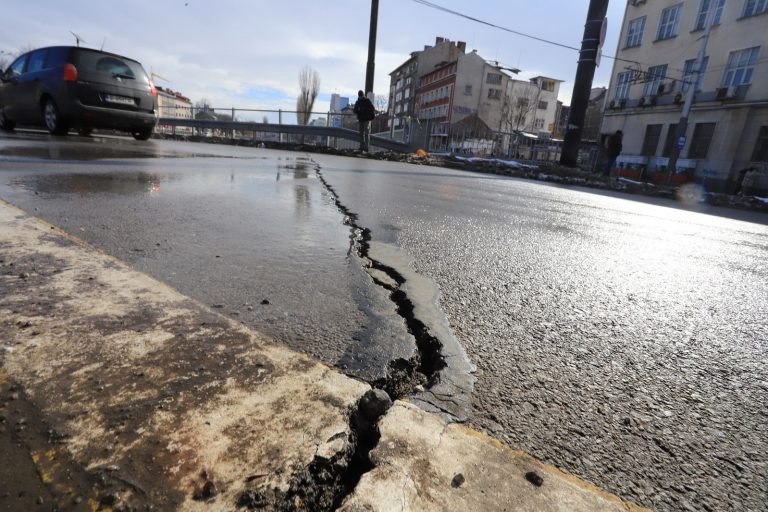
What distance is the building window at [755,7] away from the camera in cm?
1820

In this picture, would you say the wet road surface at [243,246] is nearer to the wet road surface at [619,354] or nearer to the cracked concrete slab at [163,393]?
the cracked concrete slab at [163,393]

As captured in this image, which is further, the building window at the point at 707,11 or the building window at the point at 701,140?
the building window at the point at 701,140

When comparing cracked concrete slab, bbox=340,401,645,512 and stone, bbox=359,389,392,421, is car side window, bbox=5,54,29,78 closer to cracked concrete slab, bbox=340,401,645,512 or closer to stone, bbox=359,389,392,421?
stone, bbox=359,389,392,421

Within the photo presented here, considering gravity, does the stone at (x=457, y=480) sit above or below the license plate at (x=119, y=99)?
below

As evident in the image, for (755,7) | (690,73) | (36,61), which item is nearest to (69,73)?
(36,61)

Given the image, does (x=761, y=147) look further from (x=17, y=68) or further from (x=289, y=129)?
(x=17, y=68)

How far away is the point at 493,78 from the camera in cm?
5331

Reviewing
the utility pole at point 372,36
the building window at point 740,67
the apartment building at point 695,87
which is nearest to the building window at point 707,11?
the apartment building at point 695,87

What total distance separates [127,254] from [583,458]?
1.99 meters

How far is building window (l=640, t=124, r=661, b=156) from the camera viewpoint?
22891 mm

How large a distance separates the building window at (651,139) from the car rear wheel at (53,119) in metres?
26.4

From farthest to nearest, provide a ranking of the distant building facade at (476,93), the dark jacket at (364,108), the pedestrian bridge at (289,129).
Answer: the distant building facade at (476,93)
the pedestrian bridge at (289,129)
the dark jacket at (364,108)

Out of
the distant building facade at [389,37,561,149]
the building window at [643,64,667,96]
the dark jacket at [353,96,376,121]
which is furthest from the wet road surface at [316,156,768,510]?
the distant building facade at [389,37,561,149]

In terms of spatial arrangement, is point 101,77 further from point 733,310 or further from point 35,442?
point 733,310
